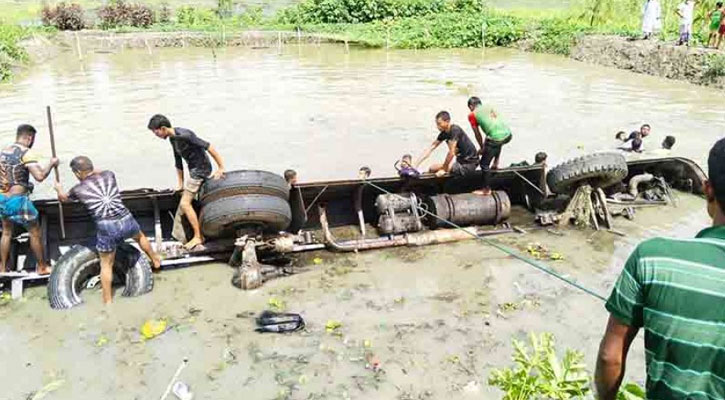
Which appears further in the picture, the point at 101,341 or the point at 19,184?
the point at 19,184

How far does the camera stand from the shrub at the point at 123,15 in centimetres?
4019

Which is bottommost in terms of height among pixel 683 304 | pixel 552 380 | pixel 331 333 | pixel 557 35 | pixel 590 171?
pixel 331 333

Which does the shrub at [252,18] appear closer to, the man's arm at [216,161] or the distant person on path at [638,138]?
the distant person on path at [638,138]

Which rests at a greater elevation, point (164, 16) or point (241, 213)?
point (164, 16)

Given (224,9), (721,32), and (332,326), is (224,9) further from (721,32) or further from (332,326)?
(332,326)

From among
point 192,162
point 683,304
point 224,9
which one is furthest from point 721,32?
point 224,9

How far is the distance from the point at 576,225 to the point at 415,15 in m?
36.7

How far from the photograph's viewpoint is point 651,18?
2606cm

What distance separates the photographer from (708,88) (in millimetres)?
21922

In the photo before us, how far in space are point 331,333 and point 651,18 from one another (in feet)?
83.3

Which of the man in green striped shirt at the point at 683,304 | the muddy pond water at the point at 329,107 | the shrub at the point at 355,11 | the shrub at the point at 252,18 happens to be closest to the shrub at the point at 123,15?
the shrub at the point at 252,18

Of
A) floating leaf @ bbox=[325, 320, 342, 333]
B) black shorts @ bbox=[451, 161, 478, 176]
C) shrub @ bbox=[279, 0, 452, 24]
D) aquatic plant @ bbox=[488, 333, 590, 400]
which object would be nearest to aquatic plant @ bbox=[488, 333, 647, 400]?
aquatic plant @ bbox=[488, 333, 590, 400]

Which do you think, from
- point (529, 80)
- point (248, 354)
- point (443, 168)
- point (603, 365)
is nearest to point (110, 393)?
point (248, 354)

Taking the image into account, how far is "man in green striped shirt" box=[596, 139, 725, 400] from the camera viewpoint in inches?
79.0
